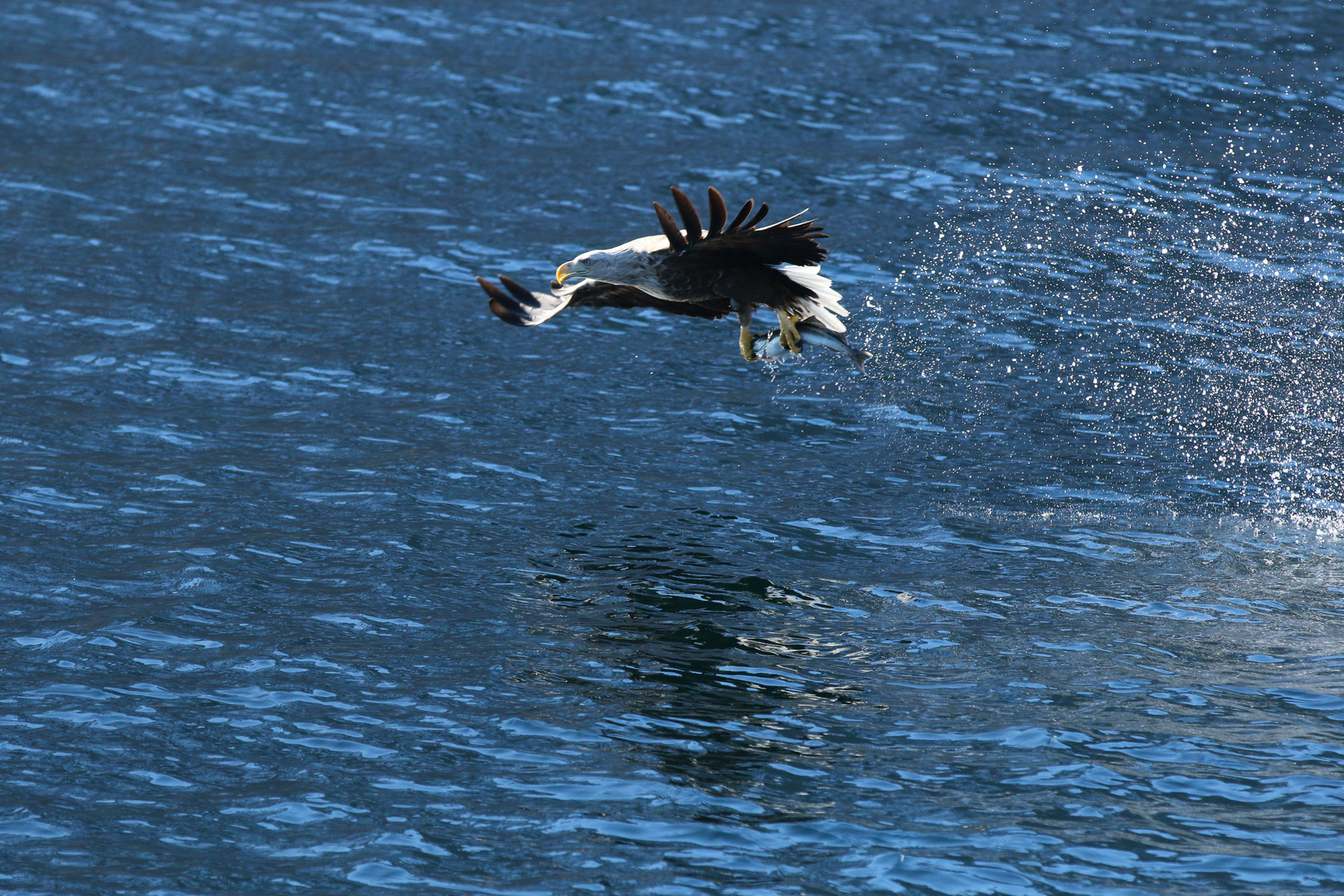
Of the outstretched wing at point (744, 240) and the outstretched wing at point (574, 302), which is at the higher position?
the outstretched wing at point (744, 240)

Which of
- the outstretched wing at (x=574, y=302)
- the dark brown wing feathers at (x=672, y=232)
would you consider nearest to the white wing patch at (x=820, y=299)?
the outstretched wing at (x=574, y=302)

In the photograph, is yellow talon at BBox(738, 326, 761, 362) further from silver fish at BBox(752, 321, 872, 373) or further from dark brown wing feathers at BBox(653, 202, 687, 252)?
dark brown wing feathers at BBox(653, 202, 687, 252)

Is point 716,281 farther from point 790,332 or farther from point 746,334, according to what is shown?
point 790,332

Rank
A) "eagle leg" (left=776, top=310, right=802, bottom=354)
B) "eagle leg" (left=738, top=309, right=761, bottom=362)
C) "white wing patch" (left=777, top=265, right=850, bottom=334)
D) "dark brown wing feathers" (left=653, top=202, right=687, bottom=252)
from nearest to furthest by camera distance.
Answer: "dark brown wing feathers" (left=653, top=202, right=687, bottom=252)
"eagle leg" (left=738, top=309, right=761, bottom=362)
"white wing patch" (left=777, top=265, right=850, bottom=334)
"eagle leg" (left=776, top=310, right=802, bottom=354)

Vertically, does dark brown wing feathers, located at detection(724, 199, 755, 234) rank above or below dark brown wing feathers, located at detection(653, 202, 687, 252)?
above

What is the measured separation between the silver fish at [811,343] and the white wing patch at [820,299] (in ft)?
0.31

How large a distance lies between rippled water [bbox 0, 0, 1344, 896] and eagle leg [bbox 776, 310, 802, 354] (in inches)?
68.8

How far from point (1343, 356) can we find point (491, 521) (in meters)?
9.73

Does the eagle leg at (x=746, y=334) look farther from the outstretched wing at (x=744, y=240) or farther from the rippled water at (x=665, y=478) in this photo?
the rippled water at (x=665, y=478)

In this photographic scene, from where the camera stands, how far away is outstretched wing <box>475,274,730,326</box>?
491 inches

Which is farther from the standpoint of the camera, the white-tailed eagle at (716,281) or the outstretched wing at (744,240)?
the white-tailed eagle at (716,281)

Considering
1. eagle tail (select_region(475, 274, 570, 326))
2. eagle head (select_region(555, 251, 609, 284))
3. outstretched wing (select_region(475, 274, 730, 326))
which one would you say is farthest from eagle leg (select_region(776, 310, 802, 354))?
eagle tail (select_region(475, 274, 570, 326))

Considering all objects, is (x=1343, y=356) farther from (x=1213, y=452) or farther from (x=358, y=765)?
(x=358, y=765)

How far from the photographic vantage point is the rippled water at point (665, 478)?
937cm
